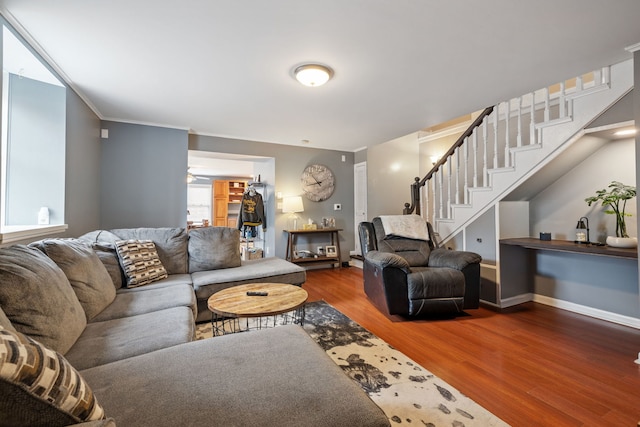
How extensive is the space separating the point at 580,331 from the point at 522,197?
1.45 metres

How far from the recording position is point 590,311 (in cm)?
278

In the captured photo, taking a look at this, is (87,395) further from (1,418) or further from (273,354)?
(273,354)

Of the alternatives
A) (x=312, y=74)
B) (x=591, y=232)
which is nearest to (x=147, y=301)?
(x=312, y=74)

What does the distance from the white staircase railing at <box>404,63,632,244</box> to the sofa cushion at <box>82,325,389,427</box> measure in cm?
296

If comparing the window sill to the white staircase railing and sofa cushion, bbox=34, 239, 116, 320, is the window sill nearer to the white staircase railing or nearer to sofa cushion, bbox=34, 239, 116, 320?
sofa cushion, bbox=34, 239, 116, 320

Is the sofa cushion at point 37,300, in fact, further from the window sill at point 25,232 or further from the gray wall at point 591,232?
the gray wall at point 591,232

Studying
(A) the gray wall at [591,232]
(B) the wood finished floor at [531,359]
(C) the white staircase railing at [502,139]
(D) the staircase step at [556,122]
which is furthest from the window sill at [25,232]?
(A) the gray wall at [591,232]

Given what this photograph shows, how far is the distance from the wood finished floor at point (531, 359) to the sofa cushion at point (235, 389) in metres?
1.15

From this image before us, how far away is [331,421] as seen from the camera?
0.79m

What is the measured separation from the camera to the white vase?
7.72ft

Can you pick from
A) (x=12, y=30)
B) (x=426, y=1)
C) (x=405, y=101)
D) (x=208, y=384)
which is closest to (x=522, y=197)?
(x=405, y=101)

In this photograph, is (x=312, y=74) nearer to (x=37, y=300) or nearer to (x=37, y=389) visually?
(x=37, y=300)

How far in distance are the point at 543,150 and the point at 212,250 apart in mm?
3506

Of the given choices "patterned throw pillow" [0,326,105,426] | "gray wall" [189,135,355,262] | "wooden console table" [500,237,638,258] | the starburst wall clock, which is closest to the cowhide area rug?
"patterned throw pillow" [0,326,105,426]
